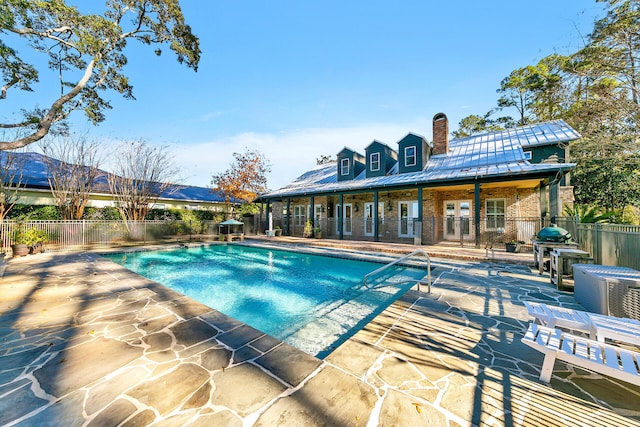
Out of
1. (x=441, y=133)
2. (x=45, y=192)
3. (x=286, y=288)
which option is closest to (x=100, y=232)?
(x=45, y=192)

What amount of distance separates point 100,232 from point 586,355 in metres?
17.5

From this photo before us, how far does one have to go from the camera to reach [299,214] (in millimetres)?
19766

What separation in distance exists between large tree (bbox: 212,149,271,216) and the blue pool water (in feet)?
31.1

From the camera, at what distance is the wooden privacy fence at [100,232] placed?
10.7 meters

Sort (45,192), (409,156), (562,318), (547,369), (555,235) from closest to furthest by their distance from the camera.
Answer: (547,369), (562,318), (555,235), (409,156), (45,192)

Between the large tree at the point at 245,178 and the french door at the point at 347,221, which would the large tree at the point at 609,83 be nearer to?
the french door at the point at 347,221

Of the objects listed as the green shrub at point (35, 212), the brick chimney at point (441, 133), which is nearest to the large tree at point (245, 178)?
the green shrub at point (35, 212)

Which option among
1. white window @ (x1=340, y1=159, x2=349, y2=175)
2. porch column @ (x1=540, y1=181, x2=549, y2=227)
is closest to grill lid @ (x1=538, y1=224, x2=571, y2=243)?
porch column @ (x1=540, y1=181, x2=549, y2=227)

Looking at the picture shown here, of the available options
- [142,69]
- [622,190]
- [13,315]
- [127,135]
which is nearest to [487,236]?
[622,190]

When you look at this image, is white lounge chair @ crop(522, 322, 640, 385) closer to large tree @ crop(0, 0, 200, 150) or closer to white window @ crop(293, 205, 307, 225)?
large tree @ crop(0, 0, 200, 150)

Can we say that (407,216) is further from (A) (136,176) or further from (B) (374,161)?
(A) (136,176)

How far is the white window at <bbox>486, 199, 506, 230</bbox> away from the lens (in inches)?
486

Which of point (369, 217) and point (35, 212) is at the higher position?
point (35, 212)

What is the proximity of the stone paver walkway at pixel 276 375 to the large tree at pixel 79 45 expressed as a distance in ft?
32.4
